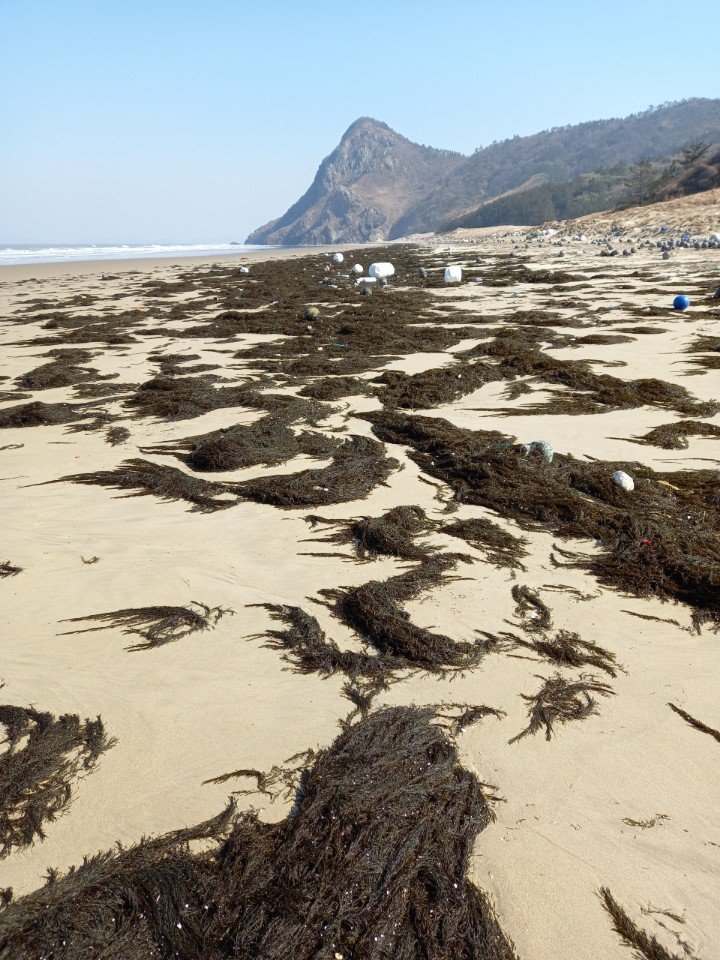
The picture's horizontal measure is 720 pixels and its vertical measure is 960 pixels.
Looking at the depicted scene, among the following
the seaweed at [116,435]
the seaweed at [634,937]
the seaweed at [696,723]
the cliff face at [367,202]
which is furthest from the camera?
the cliff face at [367,202]

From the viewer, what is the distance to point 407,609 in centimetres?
265

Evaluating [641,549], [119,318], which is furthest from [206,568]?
[119,318]

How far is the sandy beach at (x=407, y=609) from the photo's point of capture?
1633 mm

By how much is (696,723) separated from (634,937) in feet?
2.76

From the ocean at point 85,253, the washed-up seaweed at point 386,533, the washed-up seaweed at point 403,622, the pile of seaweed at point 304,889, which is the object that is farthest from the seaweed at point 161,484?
the ocean at point 85,253

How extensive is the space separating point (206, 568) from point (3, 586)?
1.09m

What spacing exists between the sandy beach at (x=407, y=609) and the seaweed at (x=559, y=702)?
0.03ft

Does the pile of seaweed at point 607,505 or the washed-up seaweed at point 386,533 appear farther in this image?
the washed-up seaweed at point 386,533

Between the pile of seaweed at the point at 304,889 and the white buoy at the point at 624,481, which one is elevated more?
the white buoy at the point at 624,481

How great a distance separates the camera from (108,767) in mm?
1916

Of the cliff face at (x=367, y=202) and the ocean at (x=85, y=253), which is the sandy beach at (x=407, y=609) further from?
the cliff face at (x=367, y=202)

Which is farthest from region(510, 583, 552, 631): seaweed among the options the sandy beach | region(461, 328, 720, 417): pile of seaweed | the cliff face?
the cliff face

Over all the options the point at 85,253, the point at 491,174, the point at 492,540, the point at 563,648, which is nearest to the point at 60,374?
the point at 492,540

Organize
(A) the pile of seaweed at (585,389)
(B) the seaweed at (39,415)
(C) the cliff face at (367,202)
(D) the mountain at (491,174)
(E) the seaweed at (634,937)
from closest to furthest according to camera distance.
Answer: (E) the seaweed at (634,937) → (A) the pile of seaweed at (585,389) → (B) the seaweed at (39,415) → (D) the mountain at (491,174) → (C) the cliff face at (367,202)
